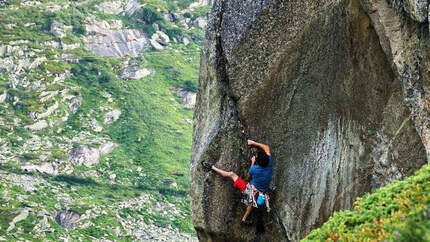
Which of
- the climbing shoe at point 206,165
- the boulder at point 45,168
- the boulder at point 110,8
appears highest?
the climbing shoe at point 206,165

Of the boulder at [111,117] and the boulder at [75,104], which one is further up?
the boulder at [75,104]

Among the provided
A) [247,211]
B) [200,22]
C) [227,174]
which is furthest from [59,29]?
[247,211]

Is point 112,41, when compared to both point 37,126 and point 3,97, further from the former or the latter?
point 37,126

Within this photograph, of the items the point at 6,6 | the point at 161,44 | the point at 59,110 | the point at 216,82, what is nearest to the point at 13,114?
the point at 59,110

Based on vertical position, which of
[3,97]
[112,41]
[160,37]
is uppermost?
[160,37]

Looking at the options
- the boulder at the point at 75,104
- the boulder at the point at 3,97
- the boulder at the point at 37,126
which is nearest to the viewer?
the boulder at the point at 37,126

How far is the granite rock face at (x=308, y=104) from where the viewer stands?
10.6 metres

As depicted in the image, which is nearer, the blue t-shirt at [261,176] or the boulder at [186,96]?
the blue t-shirt at [261,176]

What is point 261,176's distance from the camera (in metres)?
13.0

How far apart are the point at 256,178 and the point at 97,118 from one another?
388 ft

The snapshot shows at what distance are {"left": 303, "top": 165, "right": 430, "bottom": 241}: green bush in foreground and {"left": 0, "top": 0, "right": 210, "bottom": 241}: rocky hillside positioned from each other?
269 ft

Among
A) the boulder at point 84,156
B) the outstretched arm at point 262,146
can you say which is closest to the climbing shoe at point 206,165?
the outstretched arm at point 262,146

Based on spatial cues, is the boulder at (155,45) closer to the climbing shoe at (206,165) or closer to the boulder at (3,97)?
A: the boulder at (3,97)

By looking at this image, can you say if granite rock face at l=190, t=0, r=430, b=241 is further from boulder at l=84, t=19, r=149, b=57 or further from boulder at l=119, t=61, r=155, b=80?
boulder at l=84, t=19, r=149, b=57
